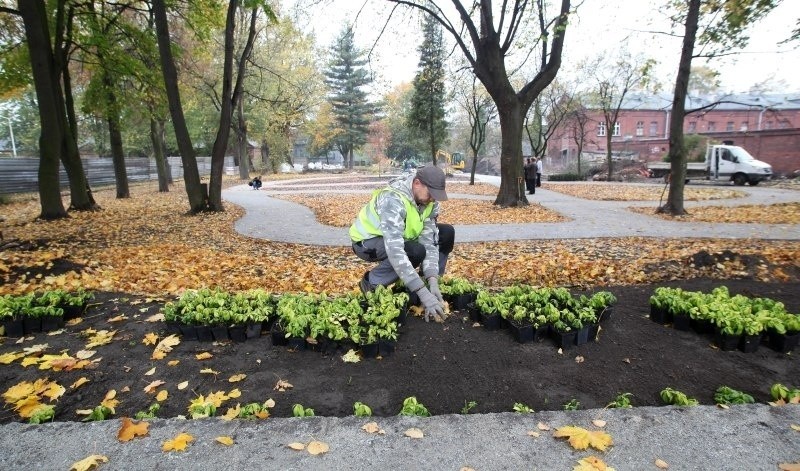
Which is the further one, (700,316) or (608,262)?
(608,262)

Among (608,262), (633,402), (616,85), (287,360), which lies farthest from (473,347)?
(616,85)

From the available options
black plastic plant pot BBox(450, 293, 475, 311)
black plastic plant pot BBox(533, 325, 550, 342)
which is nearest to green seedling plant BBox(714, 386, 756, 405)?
black plastic plant pot BBox(533, 325, 550, 342)

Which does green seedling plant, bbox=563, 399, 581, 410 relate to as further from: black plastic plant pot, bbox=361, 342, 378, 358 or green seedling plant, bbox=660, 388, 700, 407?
black plastic plant pot, bbox=361, 342, 378, 358

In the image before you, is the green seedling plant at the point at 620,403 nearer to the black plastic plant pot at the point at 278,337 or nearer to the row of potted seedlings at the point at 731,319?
the row of potted seedlings at the point at 731,319

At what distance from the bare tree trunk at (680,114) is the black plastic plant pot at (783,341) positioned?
9313mm

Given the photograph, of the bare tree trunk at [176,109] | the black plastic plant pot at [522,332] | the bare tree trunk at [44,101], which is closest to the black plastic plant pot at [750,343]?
the black plastic plant pot at [522,332]

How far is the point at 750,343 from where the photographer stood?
3.21m

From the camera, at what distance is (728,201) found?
15.8 metres

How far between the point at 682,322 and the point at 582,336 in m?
0.96

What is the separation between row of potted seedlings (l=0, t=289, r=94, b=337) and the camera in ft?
12.1

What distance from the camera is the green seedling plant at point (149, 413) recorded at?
2500mm

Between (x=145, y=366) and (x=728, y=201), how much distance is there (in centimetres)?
1866

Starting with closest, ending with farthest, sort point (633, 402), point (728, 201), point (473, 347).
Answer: point (633, 402), point (473, 347), point (728, 201)

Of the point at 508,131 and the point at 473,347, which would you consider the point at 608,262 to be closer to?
the point at 473,347
